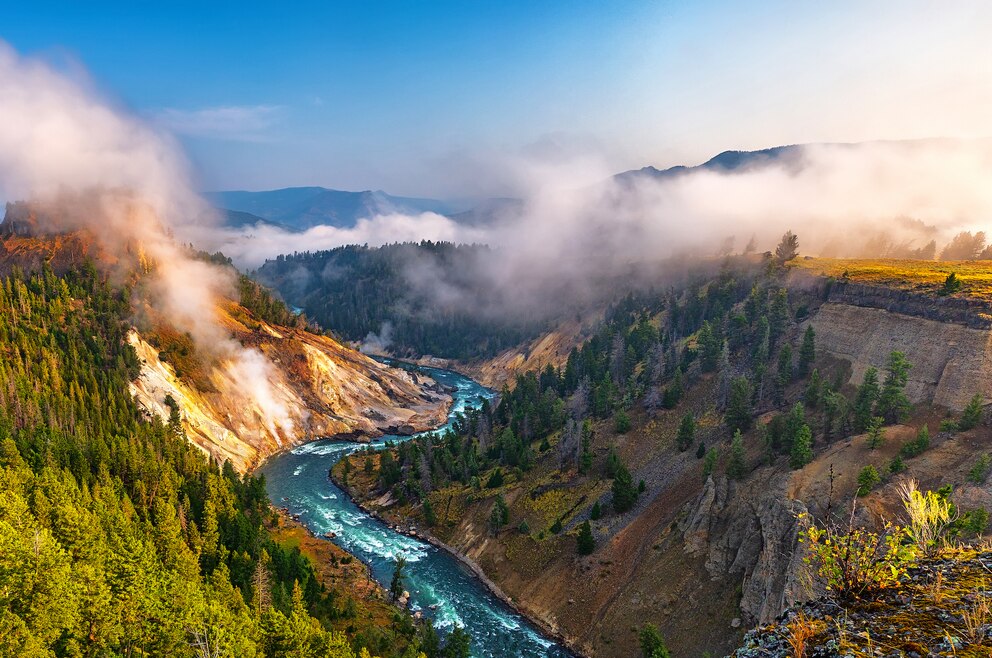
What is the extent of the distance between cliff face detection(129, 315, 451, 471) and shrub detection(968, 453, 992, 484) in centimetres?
12791

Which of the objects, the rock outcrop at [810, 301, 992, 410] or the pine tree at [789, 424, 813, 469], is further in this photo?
the rock outcrop at [810, 301, 992, 410]

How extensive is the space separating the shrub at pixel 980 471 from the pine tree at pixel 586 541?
140ft

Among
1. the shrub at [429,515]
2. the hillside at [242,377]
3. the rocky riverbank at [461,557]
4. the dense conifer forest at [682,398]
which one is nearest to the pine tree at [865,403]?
the dense conifer forest at [682,398]

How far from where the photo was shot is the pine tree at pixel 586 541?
73.2 metres

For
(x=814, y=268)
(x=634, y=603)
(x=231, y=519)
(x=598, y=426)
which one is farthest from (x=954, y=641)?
(x=814, y=268)

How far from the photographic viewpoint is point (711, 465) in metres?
71.9

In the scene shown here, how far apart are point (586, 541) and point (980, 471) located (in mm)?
44192

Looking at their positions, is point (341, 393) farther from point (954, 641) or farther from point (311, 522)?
point (954, 641)

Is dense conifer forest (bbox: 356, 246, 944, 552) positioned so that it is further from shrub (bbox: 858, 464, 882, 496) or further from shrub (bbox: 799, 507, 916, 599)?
shrub (bbox: 799, 507, 916, 599)

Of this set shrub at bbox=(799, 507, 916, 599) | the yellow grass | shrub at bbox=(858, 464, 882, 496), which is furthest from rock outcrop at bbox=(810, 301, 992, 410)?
shrub at bbox=(799, 507, 916, 599)

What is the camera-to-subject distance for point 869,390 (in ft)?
223

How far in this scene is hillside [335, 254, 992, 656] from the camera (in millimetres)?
58156

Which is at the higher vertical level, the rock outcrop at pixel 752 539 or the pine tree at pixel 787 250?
the pine tree at pixel 787 250

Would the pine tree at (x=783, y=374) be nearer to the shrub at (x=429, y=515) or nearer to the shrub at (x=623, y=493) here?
the shrub at (x=623, y=493)
